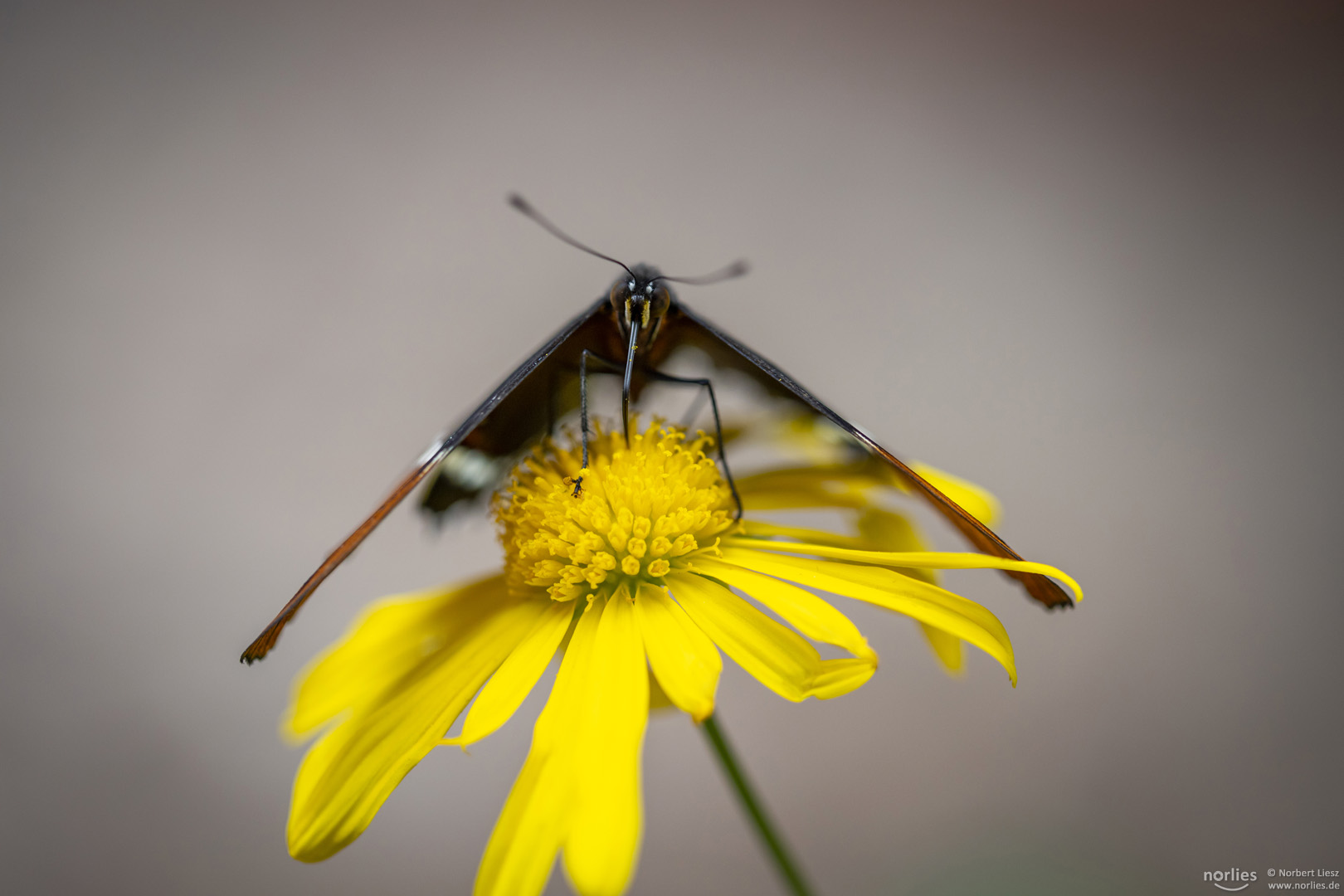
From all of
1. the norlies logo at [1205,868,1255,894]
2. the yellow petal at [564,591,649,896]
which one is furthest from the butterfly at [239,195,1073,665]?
the norlies logo at [1205,868,1255,894]

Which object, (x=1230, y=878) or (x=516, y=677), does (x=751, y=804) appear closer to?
(x=516, y=677)

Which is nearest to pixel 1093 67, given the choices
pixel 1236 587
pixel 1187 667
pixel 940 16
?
pixel 940 16

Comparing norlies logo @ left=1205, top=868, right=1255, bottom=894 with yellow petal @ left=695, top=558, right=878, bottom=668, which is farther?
norlies logo @ left=1205, top=868, right=1255, bottom=894

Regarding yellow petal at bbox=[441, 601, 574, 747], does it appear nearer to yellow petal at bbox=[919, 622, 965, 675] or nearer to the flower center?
the flower center

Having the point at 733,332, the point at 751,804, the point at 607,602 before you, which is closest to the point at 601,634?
the point at 607,602

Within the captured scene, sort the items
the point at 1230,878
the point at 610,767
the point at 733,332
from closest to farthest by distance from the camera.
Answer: the point at 610,767 → the point at 1230,878 → the point at 733,332

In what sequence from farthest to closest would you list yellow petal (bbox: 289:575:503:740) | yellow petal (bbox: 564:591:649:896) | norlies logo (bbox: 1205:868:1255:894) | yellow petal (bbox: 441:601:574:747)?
norlies logo (bbox: 1205:868:1255:894) < yellow petal (bbox: 289:575:503:740) < yellow petal (bbox: 441:601:574:747) < yellow petal (bbox: 564:591:649:896)
